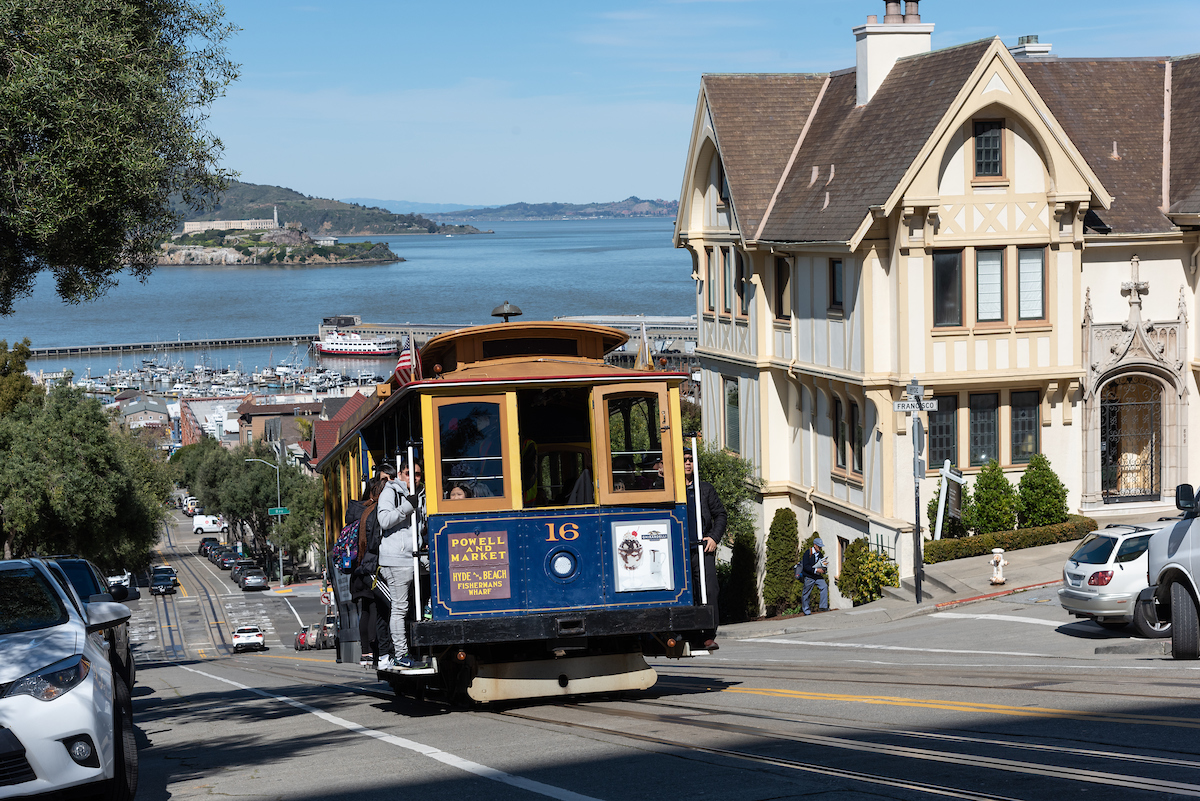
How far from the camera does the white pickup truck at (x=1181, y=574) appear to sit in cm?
1445

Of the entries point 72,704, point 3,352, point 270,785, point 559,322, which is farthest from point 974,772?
point 3,352

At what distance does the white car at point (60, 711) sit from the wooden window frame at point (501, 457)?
12.2 ft

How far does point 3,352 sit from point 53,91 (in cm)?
6197

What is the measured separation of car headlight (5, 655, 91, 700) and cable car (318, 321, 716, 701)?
401cm

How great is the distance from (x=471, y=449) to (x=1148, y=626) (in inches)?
382

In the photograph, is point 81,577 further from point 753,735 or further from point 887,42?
point 887,42

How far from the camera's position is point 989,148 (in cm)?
2827

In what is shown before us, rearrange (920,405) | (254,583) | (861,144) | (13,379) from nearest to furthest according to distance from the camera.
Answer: (920,405), (861,144), (13,379), (254,583)

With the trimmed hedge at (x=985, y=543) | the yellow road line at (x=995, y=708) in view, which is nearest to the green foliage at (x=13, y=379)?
the trimmed hedge at (x=985, y=543)

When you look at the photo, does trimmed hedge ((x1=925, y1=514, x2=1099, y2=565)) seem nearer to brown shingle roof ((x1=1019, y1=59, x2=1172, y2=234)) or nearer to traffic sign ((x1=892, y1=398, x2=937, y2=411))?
traffic sign ((x1=892, y1=398, x2=937, y2=411))

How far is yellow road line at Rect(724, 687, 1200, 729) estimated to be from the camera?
10.2 m

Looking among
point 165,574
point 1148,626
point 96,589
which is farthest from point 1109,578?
point 165,574

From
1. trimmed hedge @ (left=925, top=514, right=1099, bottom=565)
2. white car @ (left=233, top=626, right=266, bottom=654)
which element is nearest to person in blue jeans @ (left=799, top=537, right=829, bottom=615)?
trimmed hedge @ (left=925, top=514, right=1099, bottom=565)

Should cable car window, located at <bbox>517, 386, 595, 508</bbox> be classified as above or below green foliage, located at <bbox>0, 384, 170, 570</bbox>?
above
